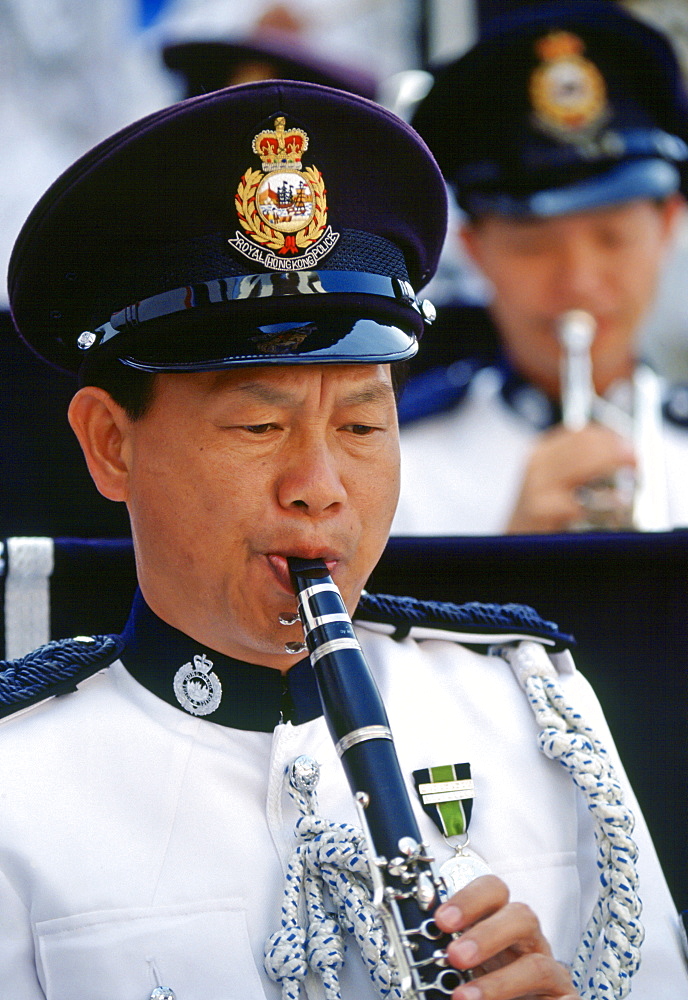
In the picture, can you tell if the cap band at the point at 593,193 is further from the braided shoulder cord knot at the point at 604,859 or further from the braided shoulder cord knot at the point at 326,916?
the braided shoulder cord knot at the point at 326,916

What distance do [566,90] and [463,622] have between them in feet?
8.67

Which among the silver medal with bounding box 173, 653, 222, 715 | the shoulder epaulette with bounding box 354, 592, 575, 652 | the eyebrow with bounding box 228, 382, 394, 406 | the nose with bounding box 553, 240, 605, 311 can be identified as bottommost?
the silver medal with bounding box 173, 653, 222, 715

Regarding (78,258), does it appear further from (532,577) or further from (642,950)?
(642,950)

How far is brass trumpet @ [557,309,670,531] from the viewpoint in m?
3.73

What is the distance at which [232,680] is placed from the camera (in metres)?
1.74

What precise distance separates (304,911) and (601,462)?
2.37m

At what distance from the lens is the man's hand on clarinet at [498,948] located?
1.37 metres

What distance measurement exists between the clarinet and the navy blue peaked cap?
397 millimetres

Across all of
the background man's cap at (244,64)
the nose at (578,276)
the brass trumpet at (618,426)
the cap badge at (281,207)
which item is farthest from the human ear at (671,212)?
the cap badge at (281,207)

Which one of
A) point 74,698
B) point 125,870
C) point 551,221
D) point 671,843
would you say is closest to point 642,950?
point 671,843

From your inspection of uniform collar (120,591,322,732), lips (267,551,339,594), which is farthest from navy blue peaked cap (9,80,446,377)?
uniform collar (120,591,322,732)

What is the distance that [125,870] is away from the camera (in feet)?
5.29

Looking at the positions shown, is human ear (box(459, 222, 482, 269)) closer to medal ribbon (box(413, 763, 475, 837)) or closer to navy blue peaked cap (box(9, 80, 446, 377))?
navy blue peaked cap (box(9, 80, 446, 377))

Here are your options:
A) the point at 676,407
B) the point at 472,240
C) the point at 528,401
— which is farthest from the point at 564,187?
the point at 676,407
